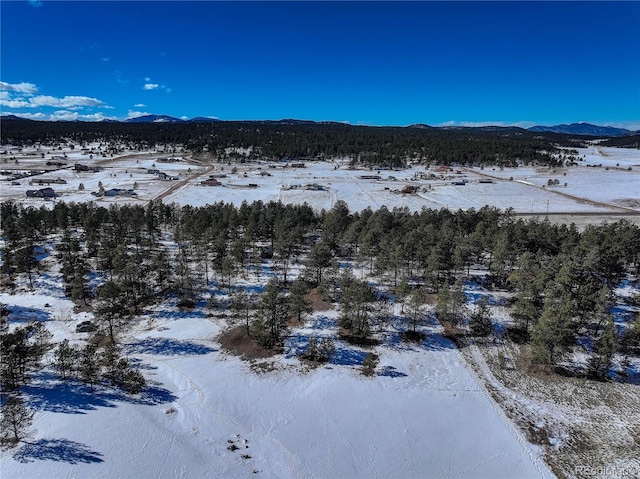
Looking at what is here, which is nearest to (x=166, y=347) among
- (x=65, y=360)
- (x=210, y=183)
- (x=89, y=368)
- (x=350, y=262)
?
(x=89, y=368)

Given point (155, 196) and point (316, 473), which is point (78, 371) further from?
point (155, 196)

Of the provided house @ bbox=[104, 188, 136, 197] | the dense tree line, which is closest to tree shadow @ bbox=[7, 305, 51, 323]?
the dense tree line

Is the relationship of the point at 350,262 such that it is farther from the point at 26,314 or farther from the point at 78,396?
the point at 26,314

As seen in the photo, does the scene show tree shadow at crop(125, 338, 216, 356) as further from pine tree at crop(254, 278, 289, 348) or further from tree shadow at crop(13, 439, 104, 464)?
tree shadow at crop(13, 439, 104, 464)

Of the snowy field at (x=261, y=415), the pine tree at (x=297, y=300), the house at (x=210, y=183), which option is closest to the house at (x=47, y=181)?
the house at (x=210, y=183)

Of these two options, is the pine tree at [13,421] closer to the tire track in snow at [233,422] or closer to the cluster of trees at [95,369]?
the cluster of trees at [95,369]

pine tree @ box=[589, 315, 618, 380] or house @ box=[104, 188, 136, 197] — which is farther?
house @ box=[104, 188, 136, 197]

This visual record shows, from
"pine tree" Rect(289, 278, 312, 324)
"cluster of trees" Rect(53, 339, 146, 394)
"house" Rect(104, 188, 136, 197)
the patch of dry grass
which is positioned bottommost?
the patch of dry grass

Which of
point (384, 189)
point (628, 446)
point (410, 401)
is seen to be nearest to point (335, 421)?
point (410, 401)
